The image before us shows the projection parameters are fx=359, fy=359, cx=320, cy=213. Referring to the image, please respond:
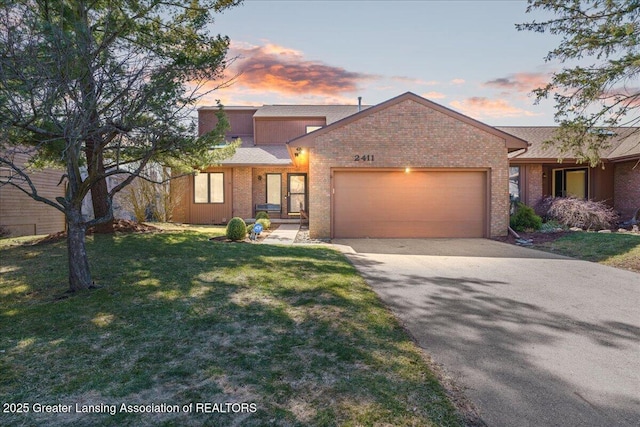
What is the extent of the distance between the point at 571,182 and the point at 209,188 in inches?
710

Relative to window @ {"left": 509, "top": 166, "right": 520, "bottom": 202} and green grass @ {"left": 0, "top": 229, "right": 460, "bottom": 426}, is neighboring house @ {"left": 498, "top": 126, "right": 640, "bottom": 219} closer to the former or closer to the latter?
window @ {"left": 509, "top": 166, "right": 520, "bottom": 202}

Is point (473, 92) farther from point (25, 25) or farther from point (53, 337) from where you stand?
point (53, 337)

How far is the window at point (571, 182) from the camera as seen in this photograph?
16.9 meters

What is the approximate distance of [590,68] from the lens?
31.7 feet

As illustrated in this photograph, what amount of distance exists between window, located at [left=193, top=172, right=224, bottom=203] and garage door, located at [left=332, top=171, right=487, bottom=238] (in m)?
8.42

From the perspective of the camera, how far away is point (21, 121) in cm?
493

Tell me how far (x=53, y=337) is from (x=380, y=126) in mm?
10911

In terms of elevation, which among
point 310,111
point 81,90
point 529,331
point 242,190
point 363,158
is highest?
point 310,111

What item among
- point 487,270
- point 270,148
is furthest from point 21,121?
point 270,148

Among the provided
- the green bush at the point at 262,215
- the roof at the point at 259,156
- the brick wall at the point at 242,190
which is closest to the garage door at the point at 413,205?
the green bush at the point at 262,215

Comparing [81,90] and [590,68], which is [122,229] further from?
[590,68]

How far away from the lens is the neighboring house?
621 inches

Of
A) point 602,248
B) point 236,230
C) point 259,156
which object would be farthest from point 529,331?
point 259,156

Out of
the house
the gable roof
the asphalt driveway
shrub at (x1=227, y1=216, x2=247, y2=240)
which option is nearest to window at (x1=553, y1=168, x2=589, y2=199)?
the house
